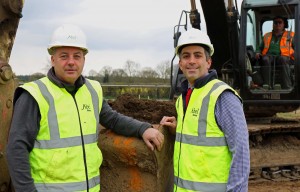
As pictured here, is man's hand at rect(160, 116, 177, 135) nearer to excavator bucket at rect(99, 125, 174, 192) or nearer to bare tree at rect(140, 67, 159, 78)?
excavator bucket at rect(99, 125, 174, 192)

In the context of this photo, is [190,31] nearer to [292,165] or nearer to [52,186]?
[52,186]

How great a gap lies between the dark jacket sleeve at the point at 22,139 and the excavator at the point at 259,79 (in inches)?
245

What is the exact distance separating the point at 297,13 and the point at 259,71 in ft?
4.15

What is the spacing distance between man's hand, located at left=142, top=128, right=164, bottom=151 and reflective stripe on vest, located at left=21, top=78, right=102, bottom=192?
1.40 feet

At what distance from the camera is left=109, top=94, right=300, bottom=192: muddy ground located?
668 centimetres

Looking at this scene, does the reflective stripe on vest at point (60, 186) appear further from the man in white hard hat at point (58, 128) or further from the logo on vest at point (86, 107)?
the logo on vest at point (86, 107)

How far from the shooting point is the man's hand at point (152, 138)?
3.07 metres

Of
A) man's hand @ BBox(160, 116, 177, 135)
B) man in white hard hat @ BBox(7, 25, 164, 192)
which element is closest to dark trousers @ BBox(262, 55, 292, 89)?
man's hand @ BBox(160, 116, 177, 135)

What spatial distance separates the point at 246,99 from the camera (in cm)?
859

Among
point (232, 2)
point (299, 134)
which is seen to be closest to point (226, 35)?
point (232, 2)

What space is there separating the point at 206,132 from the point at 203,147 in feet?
0.33

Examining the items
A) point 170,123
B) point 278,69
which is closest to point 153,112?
point 278,69

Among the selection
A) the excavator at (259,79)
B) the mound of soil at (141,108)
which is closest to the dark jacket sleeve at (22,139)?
the mound of soil at (141,108)

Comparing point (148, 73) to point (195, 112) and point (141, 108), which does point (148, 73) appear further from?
point (195, 112)
